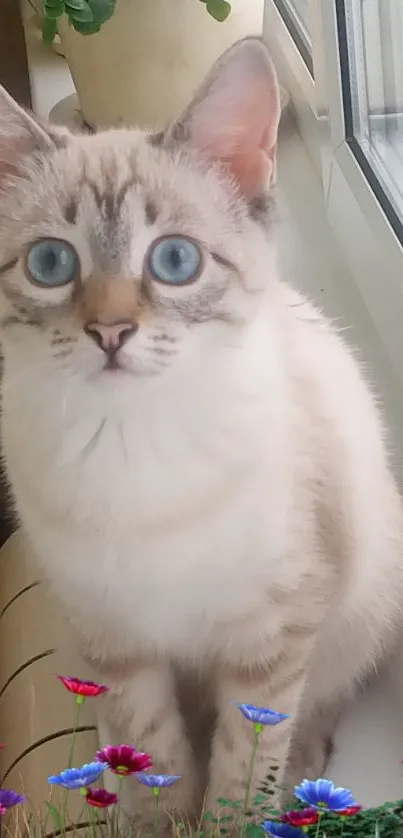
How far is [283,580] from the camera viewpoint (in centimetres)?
64

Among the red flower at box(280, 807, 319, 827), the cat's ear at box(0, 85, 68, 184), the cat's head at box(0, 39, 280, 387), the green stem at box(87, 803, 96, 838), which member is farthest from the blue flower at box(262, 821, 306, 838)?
the cat's ear at box(0, 85, 68, 184)

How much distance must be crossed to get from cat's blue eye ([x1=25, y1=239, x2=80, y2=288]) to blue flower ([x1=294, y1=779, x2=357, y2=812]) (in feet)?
0.99

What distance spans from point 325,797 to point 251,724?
124 millimetres

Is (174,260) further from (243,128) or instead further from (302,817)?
(302,817)

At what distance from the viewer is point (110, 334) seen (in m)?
0.54

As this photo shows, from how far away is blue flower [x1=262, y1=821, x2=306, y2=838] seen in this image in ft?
1.72

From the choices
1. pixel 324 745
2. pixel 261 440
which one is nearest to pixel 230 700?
pixel 324 745

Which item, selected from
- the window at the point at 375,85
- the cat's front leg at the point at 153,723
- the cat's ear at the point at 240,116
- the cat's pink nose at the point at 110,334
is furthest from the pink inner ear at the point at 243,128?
the cat's front leg at the point at 153,723

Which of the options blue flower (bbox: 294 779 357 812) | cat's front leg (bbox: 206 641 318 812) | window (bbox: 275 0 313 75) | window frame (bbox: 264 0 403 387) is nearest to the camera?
blue flower (bbox: 294 779 357 812)

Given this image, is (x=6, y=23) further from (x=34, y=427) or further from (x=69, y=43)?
(x=34, y=427)

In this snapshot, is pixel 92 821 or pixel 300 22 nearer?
pixel 92 821

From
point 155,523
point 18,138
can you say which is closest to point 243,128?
point 18,138

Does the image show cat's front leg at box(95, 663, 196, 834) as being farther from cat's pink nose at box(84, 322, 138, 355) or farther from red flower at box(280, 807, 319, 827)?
cat's pink nose at box(84, 322, 138, 355)

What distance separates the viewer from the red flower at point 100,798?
538 mm
